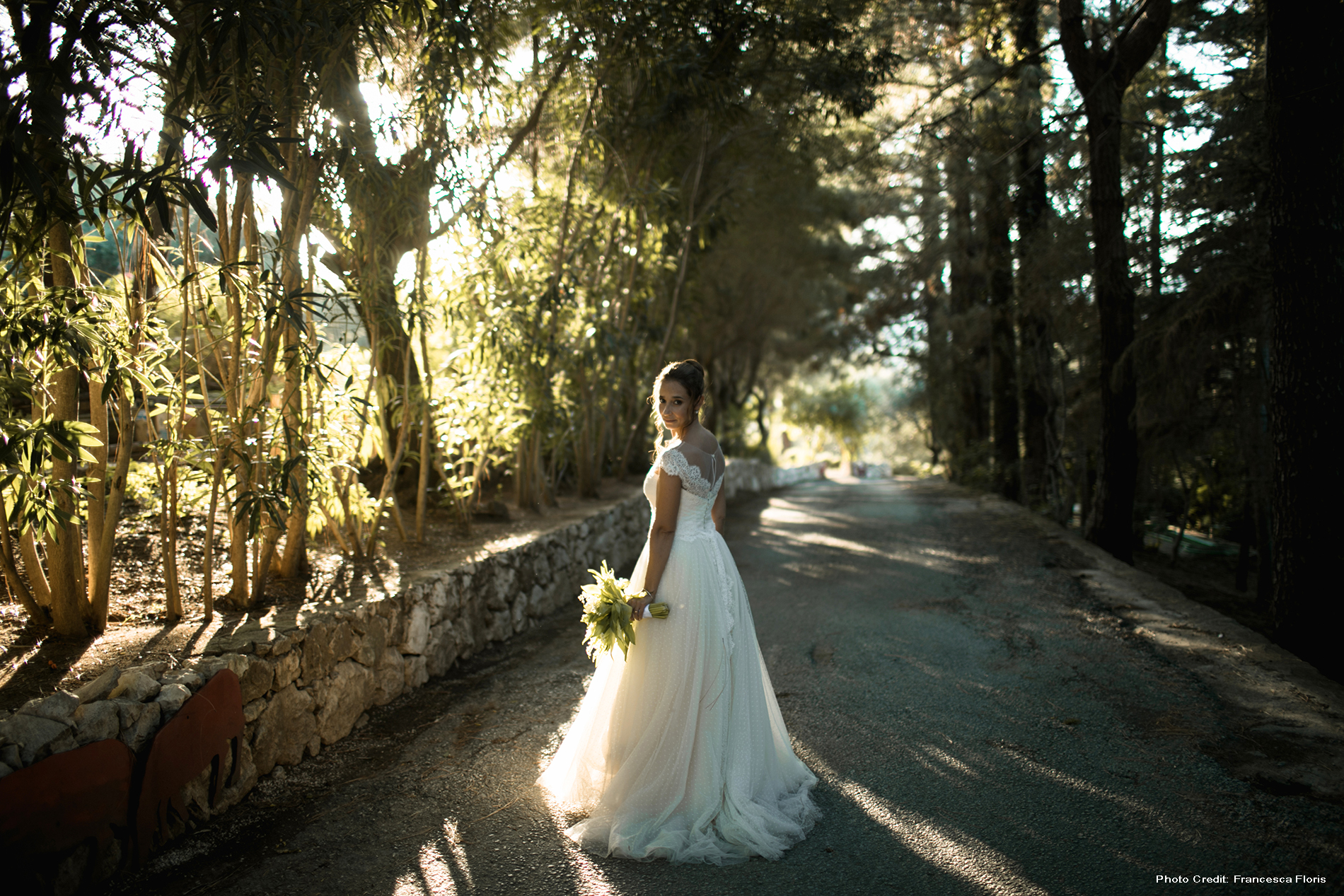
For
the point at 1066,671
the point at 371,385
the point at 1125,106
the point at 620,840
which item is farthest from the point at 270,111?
the point at 1125,106

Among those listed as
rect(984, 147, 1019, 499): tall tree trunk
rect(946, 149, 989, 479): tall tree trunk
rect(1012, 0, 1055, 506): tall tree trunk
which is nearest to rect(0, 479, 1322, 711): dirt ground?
rect(1012, 0, 1055, 506): tall tree trunk

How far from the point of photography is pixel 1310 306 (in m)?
5.39

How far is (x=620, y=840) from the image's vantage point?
9.93 ft

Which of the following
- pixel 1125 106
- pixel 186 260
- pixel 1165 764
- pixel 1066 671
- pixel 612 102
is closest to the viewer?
pixel 1165 764

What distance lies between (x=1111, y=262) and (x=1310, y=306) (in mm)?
4061

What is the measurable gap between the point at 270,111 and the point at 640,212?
236 inches

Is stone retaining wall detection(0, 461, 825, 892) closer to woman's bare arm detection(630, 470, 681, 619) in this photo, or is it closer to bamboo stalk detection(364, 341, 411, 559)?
bamboo stalk detection(364, 341, 411, 559)

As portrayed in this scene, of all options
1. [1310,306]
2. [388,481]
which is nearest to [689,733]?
[388,481]

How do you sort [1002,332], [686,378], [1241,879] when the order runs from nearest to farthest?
[1241,879], [686,378], [1002,332]

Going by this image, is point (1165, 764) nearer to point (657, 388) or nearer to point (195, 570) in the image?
point (657, 388)

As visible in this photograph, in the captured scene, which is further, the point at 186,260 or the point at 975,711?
the point at 975,711

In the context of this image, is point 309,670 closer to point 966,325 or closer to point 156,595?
point 156,595

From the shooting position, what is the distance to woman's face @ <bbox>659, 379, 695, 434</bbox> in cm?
355

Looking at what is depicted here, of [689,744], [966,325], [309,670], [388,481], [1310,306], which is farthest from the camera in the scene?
[966,325]
